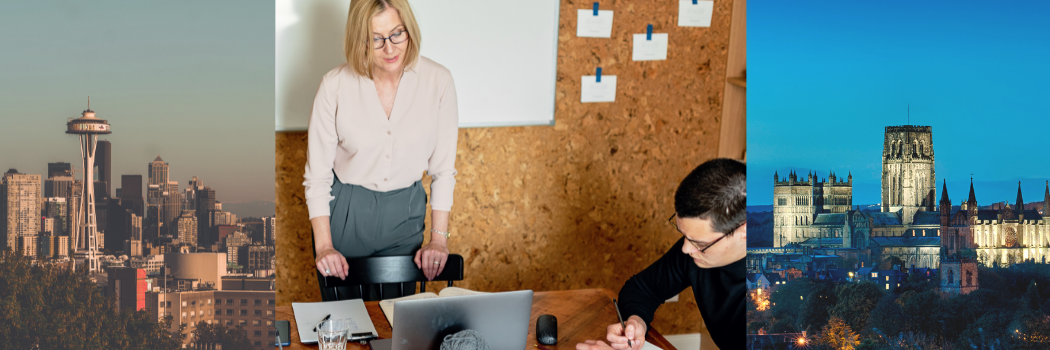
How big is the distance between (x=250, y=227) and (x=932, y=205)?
39.1 inches

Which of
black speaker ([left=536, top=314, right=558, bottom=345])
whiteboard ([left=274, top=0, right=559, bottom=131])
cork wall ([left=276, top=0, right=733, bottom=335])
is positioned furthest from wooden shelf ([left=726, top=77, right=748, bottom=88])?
black speaker ([left=536, top=314, right=558, bottom=345])

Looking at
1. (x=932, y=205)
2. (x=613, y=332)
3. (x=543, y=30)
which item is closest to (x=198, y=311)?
(x=613, y=332)

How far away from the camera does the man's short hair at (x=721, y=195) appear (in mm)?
1496

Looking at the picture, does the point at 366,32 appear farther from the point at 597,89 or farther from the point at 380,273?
the point at 597,89

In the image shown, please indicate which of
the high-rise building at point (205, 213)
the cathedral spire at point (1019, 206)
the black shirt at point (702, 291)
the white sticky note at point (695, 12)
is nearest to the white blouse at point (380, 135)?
the black shirt at point (702, 291)

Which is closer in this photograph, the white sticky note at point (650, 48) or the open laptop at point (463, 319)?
the open laptop at point (463, 319)

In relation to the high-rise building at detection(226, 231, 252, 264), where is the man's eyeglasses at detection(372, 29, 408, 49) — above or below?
above

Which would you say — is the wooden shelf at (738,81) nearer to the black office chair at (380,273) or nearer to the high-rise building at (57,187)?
the black office chair at (380,273)

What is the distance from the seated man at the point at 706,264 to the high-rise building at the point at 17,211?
1012mm

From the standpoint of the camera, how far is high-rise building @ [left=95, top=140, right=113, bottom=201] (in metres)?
→ 0.98

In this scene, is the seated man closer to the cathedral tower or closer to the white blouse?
the cathedral tower

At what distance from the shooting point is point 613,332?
1449 millimetres

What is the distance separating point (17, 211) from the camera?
0.96m

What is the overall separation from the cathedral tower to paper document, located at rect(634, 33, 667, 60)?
6.78 feet
